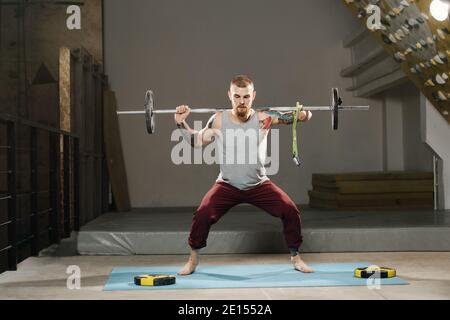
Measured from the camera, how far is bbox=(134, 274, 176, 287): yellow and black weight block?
4.22 m

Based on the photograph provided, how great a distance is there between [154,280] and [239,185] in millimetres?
853

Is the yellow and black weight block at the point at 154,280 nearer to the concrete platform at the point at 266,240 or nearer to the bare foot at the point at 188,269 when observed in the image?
the bare foot at the point at 188,269

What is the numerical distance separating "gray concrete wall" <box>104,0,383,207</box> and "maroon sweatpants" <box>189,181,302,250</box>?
497 cm

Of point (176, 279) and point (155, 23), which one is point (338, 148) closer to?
point (155, 23)

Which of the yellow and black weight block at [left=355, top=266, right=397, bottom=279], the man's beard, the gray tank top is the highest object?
the man's beard

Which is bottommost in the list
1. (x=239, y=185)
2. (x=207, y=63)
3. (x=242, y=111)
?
(x=239, y=185)

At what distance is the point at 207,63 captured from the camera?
967 cm

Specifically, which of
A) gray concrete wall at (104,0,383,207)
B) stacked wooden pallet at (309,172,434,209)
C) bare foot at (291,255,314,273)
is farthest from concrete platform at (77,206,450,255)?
gray concrete wall at (104,0,383,207)

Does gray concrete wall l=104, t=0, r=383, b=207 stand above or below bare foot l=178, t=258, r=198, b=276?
above

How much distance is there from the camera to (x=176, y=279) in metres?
4.47

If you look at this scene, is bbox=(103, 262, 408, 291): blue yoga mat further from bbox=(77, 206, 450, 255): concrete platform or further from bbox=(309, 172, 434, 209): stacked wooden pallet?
bbox=(309, 172, 434, 209): stacked wooden pallet

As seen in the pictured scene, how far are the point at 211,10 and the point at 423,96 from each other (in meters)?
3.28

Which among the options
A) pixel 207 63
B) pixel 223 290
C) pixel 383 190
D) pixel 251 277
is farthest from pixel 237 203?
pixel 207 63

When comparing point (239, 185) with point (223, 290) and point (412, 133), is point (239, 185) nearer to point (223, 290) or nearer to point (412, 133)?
point (223, 290)
